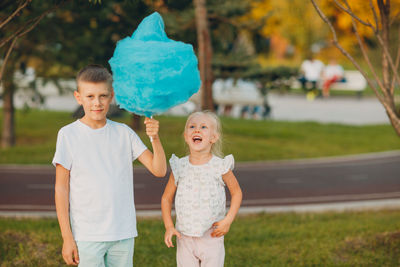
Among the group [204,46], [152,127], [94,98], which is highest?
[204,46]

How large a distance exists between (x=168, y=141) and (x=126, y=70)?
11.4 meters

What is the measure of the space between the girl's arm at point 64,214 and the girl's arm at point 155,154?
0.47 m

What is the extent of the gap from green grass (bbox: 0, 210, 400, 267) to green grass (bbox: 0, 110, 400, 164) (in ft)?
19.3

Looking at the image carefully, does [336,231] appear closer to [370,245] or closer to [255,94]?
[370,245]

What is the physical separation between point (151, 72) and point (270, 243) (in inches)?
141

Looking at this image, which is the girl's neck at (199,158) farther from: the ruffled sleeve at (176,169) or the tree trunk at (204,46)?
the tree trunk at (204,46)

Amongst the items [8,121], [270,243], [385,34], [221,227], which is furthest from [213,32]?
[221,227]

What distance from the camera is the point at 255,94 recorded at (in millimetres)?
23891

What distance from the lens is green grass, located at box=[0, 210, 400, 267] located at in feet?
17.8

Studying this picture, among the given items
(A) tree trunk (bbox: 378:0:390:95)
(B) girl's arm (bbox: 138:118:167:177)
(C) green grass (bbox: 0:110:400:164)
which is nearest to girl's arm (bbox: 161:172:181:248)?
(B) girl's arm (bbox: 138:118:167:177)

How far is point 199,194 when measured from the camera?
350cm

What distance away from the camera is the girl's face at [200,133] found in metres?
3.53

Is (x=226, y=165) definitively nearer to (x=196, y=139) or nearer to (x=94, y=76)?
(x=196, y=139)

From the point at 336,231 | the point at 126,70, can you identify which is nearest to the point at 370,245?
the point at 336,231
